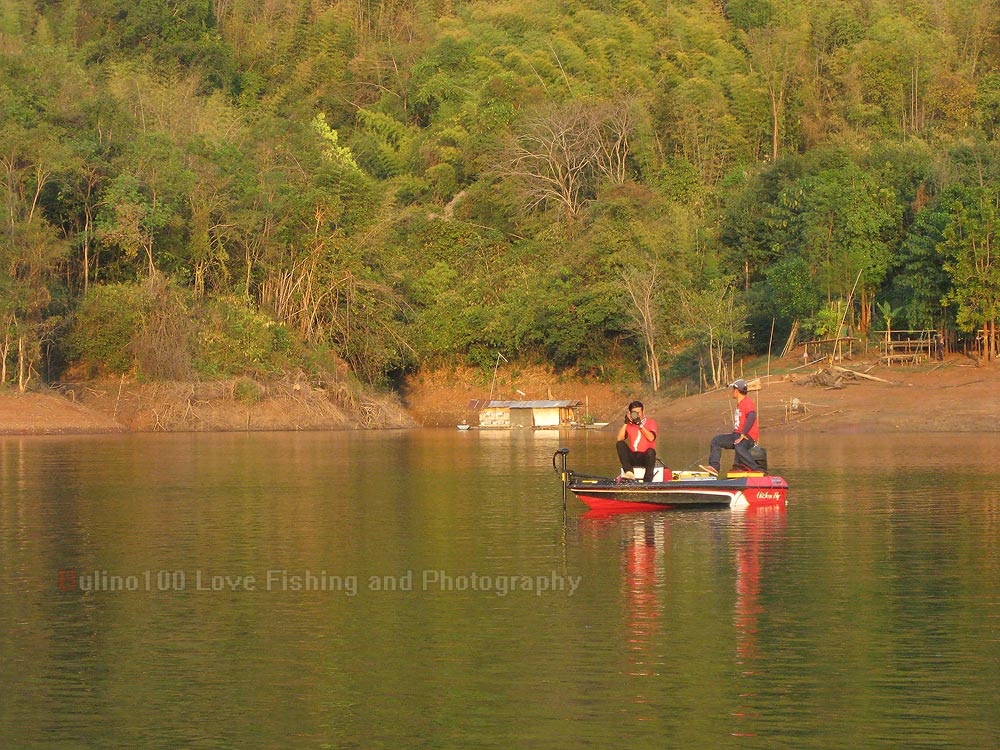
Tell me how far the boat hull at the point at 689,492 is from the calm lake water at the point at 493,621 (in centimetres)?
40

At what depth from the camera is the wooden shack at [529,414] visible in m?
64.4

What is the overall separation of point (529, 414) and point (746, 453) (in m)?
39.4

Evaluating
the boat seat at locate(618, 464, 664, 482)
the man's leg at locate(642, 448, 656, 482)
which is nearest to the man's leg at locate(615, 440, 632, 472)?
the boat seat at locate(618, 464, 664, 482)

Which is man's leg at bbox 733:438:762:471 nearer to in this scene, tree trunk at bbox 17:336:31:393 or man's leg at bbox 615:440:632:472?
man's leg at bbox 615:440:632:472

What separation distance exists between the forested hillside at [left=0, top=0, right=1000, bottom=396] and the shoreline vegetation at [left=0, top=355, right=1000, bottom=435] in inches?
56.6

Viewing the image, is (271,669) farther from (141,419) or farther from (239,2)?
(239,2)

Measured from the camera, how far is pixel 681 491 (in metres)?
25.2

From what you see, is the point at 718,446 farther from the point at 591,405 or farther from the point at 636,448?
the point at 591,405

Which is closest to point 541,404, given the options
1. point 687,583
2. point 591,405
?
point 591,405

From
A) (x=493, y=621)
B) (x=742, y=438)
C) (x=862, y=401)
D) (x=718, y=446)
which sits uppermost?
(x=862, y=401)

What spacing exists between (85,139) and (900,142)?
129 ft

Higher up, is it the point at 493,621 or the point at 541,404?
the point at 541,404

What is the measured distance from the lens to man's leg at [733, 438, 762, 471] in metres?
26.2

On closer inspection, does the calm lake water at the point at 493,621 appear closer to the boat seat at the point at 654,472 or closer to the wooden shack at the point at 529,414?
the boat seat at the point at 654,472
